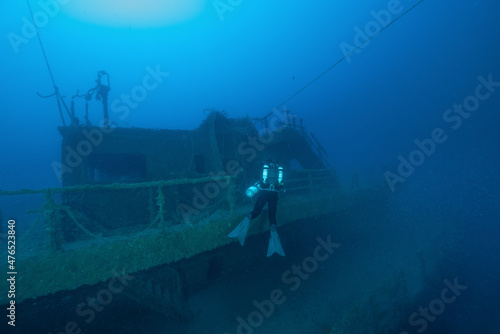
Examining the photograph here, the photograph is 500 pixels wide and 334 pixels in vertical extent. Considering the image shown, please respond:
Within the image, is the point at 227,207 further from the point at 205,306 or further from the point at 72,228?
the point at 72,228

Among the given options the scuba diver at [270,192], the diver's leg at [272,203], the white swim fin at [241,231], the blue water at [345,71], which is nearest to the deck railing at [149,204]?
the white swim fin at [241,231]

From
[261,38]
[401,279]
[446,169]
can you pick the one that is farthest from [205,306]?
[261,38]

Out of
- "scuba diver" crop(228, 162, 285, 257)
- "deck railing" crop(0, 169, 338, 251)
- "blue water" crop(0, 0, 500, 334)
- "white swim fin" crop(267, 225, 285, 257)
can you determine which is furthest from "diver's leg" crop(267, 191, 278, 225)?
"blue water" crop(0, 0, 500, 334)

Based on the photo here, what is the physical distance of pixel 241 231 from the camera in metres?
5.41

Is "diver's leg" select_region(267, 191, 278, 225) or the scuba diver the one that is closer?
the scuba diver

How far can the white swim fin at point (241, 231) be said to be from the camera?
5352 mm

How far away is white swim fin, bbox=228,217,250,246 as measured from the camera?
5352 mm

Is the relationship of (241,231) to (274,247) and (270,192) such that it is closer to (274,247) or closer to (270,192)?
(274,247)

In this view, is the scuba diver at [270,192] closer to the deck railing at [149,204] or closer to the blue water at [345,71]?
the deck railing at [149,204]

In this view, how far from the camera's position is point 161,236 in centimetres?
481

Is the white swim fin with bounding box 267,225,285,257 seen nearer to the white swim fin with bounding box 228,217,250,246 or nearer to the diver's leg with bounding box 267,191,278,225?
the diver's leg with bounding box 267,191,278,225

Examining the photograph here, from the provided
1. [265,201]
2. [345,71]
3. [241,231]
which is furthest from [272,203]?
[345,71]

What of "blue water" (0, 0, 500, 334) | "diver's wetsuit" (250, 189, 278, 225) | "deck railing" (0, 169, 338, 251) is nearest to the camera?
"deck railing" (0, 169, 338, 251)

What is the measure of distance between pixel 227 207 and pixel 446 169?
71.2 meters
